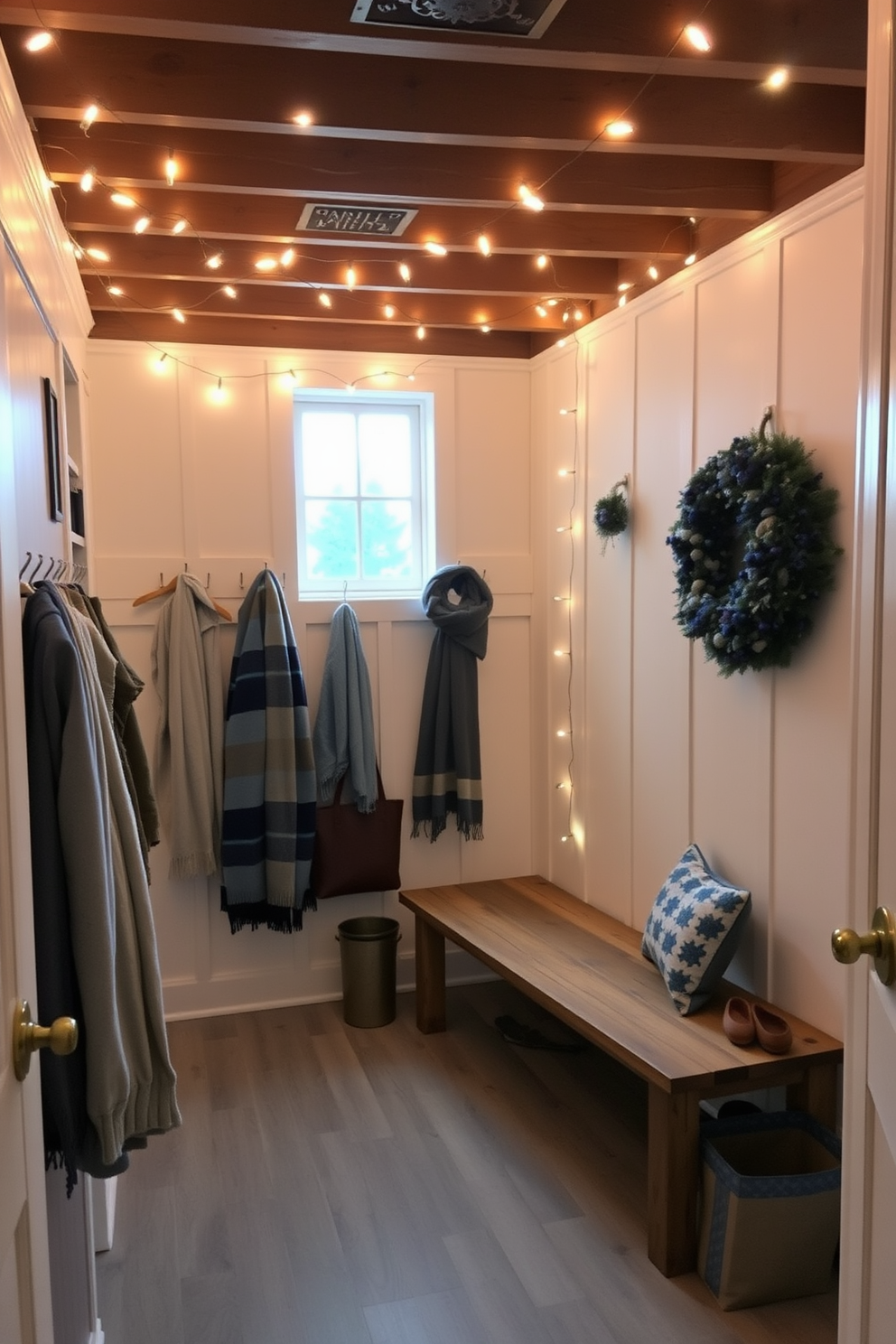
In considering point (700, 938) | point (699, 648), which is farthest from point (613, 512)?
point (700, 938)

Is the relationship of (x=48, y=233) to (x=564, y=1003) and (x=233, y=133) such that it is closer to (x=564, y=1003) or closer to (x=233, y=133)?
(x=233, y=133)

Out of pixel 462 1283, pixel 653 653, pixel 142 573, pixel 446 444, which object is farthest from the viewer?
pixel 446 444

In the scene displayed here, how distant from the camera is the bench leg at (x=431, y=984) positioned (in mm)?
3791

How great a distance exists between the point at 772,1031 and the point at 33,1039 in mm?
1839

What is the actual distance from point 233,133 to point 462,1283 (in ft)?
8.99

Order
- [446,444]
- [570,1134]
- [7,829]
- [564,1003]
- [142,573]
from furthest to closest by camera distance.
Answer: [446,444], [142,573], [570,1134], [564,1003], [7,829]

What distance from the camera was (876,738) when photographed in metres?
1.17

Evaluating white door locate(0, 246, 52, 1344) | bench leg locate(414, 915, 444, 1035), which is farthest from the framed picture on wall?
bench leg locate(414, 915, 444, 1035)

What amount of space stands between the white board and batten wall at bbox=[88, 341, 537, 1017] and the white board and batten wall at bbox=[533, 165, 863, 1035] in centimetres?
21

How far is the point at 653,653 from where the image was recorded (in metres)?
3.31

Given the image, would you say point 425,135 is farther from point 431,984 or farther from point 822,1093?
point 431,984

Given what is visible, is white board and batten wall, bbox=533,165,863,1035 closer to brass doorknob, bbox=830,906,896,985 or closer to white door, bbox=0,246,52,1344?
brass doorknob, bbox=830,906,896,985

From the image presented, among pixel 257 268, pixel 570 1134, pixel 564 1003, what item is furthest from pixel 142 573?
pixel 570 1134

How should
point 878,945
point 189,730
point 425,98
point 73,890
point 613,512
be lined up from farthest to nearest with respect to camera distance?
1. point 189,730
2. point 613,512
3. point 425,98
4. point 73,890
5. point 878,945
